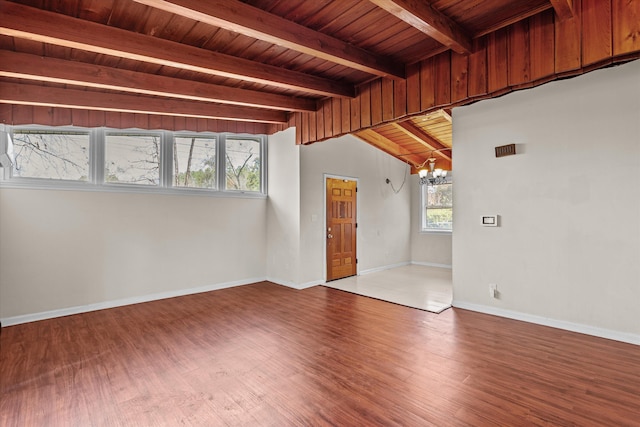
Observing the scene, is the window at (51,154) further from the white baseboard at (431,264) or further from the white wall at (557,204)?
the white baseboard at (431,264)

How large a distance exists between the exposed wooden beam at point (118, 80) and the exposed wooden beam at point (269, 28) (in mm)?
1461

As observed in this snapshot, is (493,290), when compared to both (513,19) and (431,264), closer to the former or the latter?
(513,19)

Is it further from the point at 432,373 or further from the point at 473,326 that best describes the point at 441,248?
the point at 432,373

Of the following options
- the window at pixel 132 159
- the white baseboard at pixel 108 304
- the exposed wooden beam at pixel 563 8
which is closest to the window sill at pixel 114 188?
the window at pixel 132 159

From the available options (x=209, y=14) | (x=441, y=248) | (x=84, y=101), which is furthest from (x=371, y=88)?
(x=441, y=248)

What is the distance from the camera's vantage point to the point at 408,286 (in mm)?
5750

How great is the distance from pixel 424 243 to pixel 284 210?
4175mm

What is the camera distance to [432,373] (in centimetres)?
261

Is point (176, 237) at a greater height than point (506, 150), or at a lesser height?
lesser

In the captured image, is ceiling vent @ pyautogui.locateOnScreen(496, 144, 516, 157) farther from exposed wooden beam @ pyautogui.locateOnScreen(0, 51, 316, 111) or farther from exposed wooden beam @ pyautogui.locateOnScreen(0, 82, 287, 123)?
exposed wooden beam @ pyautogui.locateOnScreen(0, 82, 287, 123)

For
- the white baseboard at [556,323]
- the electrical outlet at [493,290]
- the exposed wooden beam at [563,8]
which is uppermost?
the exposed wooden beam at [563,8]

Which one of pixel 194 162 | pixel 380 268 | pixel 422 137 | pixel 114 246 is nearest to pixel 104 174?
pixel 114 246

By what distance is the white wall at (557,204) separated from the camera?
323 centimetres

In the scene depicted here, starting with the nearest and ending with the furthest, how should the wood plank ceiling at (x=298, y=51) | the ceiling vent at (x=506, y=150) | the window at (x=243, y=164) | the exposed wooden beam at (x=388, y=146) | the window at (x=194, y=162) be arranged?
the wood plank ceiling at (x=298, y=51), the ceiling vent at (x=506, y=150), the window at (x=194, y=162), the window at (x=243, y=164), the exposed wooden beam at (x=388, y=146)
